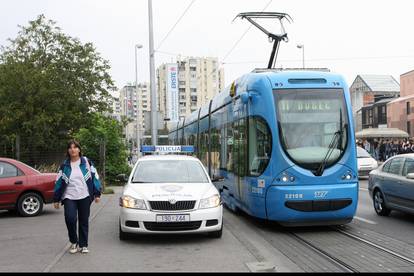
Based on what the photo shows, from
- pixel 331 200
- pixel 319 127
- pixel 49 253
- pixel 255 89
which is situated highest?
pixel 255 89

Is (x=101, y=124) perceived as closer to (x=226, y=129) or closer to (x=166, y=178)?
(x=226, y=129)

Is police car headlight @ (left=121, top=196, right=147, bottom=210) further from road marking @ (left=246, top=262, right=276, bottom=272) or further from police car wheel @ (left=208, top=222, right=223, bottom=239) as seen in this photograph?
road marking @ (left=246, top=262, right=276, bottom=272)

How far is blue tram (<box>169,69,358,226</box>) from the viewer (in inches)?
374

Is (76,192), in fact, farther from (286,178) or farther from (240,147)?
(240,147)

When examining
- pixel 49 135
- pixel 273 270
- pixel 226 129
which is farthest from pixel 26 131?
pixel 273 270

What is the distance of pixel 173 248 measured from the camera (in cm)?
821

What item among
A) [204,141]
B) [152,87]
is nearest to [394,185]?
[204,141]

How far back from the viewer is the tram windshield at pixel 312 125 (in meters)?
9.66

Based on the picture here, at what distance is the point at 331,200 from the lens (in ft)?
31.1

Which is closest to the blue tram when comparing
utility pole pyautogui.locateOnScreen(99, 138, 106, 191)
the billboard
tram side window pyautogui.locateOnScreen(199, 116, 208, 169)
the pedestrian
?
the pedestrian

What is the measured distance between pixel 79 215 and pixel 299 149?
4.05 meters

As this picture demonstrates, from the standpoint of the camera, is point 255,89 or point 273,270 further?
point 255,89

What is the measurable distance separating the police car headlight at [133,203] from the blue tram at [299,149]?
236 cm

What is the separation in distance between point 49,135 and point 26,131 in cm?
93
